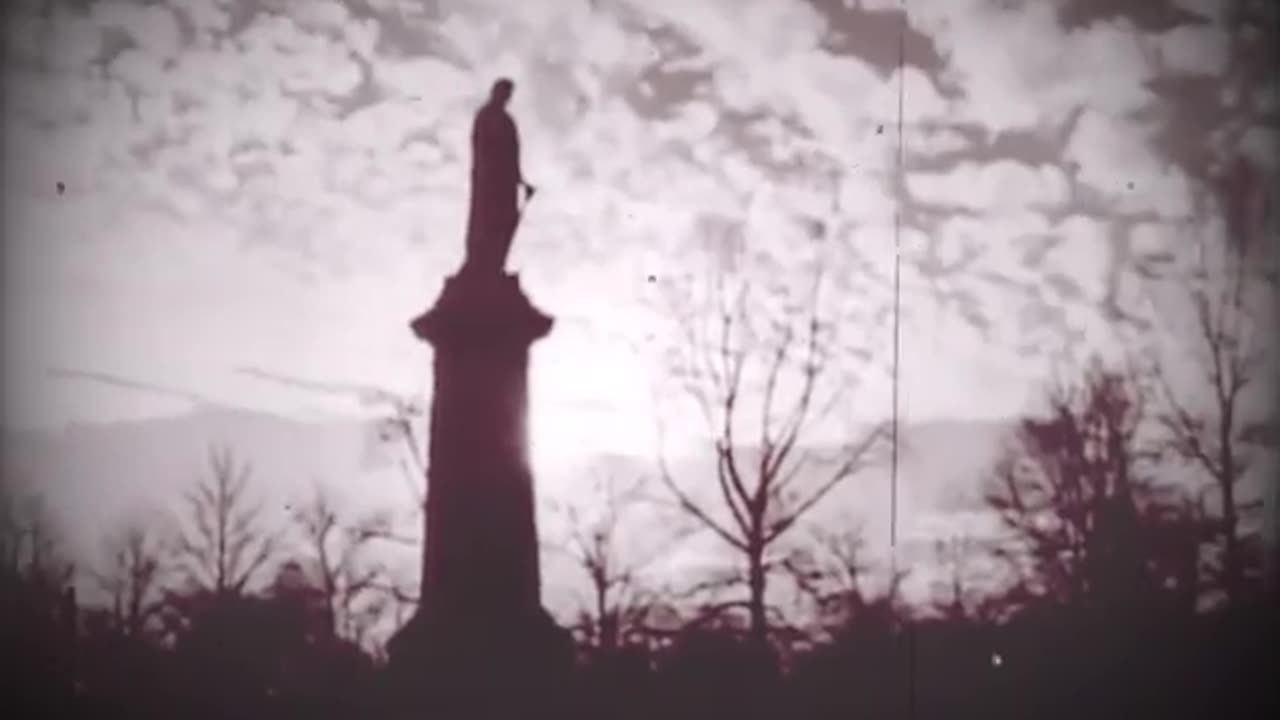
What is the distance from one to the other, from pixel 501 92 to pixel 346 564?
46.7 inches

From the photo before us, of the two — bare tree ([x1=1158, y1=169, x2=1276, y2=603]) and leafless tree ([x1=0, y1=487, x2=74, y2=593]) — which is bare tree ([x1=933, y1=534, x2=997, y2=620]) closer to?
bare tree ([x1=1158, y1=169, x2=1276, y2=603])

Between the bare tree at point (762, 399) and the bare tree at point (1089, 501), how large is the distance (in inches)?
16.4

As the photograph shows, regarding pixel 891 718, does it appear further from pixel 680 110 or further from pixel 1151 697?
pixel 680 110

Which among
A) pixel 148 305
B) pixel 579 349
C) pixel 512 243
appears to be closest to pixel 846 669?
Result: pixel 579 349

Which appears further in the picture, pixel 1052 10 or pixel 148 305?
pixel 1052 10

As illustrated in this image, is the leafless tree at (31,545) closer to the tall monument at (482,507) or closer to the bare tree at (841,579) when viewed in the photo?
the tall monument at (482,507)

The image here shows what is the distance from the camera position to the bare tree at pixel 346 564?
112 inches

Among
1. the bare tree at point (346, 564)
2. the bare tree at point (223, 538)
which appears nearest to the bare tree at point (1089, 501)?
the bare tree at point (346, 564)

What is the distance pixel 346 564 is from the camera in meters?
2.84

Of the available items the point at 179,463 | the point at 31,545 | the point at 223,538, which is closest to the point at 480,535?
the point at 223,538

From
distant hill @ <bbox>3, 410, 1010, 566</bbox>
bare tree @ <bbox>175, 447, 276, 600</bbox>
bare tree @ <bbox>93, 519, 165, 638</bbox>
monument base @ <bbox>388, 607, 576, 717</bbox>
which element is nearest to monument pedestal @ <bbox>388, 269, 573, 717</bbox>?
monument base @ <bbox>388, 607, 576, 717</bbox>

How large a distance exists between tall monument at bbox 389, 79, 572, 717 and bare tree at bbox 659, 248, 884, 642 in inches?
14.7

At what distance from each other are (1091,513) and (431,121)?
1.90 m

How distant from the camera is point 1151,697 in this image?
9.85ft
